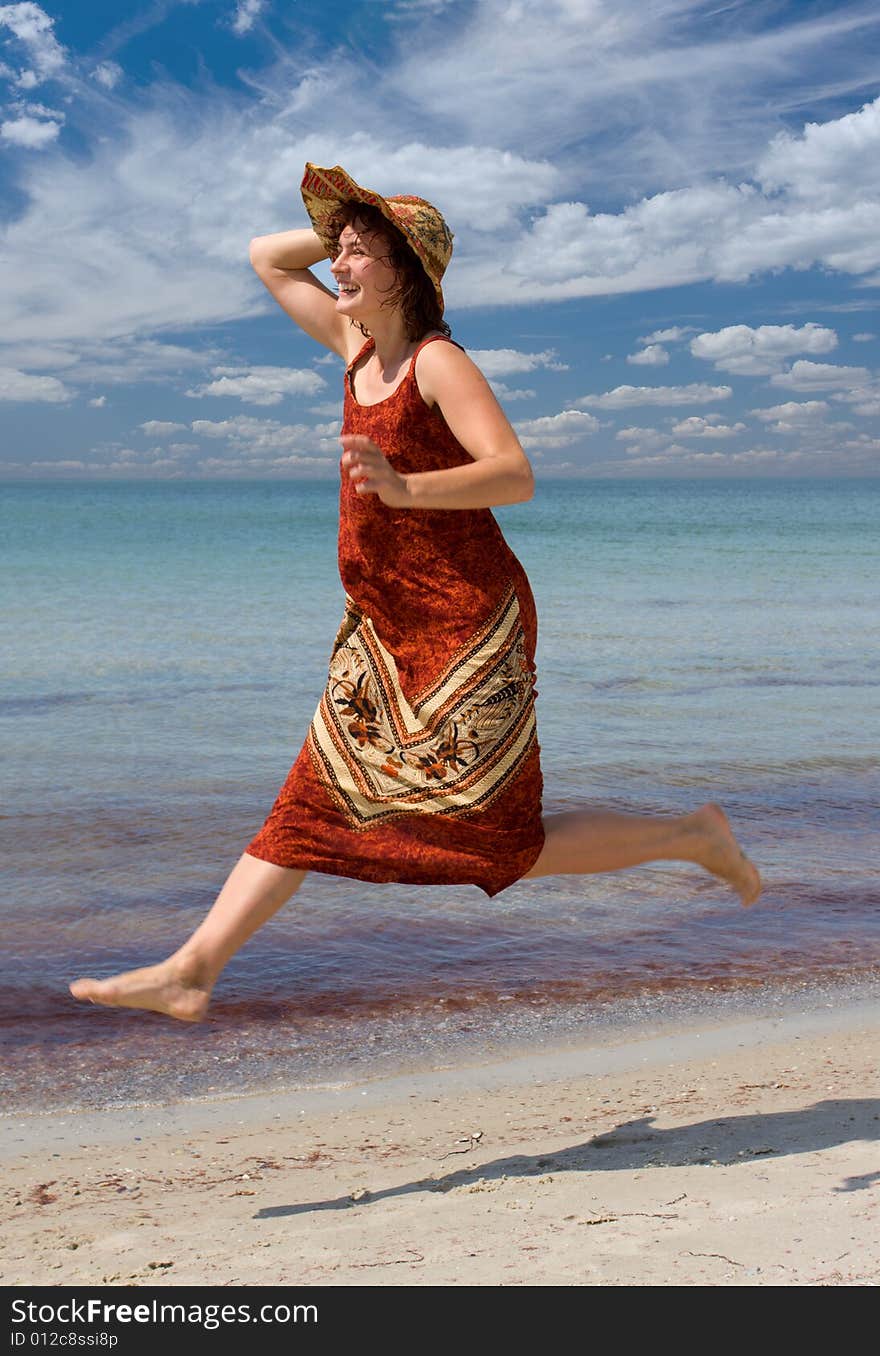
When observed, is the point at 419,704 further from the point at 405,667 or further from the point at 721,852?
the point at 721,852

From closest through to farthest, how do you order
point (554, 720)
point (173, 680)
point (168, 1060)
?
point (168, 1060) < point (554, 720) < point (173, 680)

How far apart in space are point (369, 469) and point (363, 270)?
59 cm

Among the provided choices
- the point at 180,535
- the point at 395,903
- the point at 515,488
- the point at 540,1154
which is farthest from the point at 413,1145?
the point at 180,535

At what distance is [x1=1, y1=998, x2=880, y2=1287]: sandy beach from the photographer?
102 inches

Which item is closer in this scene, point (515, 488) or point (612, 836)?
point (515, 488)

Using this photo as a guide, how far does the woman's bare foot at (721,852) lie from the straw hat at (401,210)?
137cm

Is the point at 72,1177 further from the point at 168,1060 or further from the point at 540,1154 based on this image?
the point at 540,1154

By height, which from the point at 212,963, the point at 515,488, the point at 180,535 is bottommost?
the point at 212,963

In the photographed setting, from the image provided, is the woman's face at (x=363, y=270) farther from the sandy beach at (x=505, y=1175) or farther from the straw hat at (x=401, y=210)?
the sandy beach at (x=505, y=1175)

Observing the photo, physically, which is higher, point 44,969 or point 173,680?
point 173,680

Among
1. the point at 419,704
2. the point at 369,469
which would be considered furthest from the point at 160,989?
the point at 369,469

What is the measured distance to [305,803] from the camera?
10.2 ft

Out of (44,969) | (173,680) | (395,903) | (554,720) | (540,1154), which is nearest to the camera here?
(540,1154)

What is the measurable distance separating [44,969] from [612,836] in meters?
2.30
